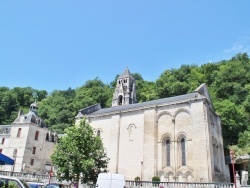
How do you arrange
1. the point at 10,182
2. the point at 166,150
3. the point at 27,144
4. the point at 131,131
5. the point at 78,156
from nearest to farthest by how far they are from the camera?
the point at 10,182, the point at 78,156, the point at 166,150, the point at 131,131, the point at 27,144

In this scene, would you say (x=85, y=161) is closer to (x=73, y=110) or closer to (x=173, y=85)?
(x=173, y=85)

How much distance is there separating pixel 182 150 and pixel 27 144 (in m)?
24.9

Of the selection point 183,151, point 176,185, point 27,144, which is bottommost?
point 176,185

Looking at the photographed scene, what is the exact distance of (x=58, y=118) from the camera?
205ft

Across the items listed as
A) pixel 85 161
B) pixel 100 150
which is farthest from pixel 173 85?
pixel 85 161

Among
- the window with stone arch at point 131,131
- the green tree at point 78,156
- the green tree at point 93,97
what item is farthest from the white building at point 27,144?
the green tree at point 93,97

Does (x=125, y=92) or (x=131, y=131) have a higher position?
(x=125, y=92)

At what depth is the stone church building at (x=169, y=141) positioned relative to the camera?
26438 millimetres

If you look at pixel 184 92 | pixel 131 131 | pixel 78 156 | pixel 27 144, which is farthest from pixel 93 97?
pixel 78 156

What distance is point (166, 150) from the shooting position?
96.8 feet

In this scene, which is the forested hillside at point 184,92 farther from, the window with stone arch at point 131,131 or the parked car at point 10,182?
the parked car at point 10,182

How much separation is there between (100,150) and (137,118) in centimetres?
877

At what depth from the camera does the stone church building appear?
26.4 m

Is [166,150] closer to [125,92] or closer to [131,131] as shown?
[131,131]
